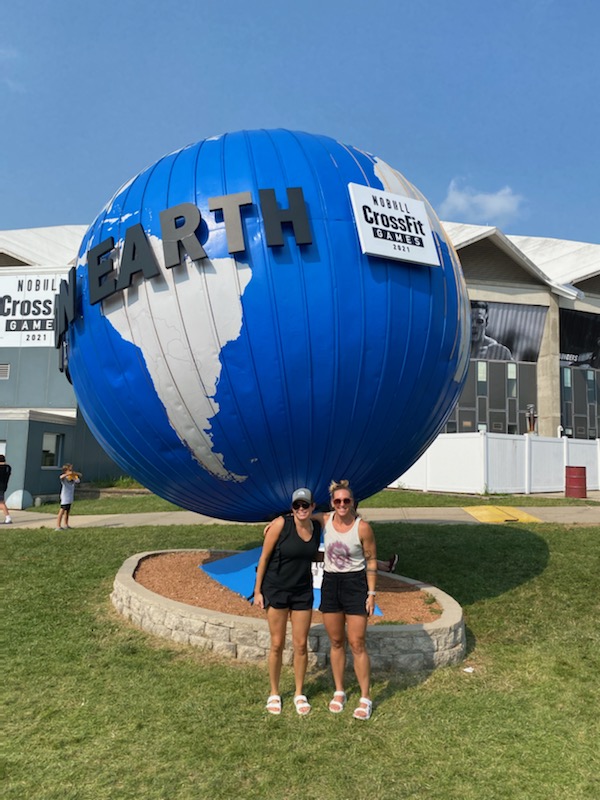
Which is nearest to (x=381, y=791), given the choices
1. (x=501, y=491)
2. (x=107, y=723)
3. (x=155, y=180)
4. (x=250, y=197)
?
(x=107, y=723)

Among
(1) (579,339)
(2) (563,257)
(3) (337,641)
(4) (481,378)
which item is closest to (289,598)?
(3) (337,641)

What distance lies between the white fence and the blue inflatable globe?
13049 millimetres

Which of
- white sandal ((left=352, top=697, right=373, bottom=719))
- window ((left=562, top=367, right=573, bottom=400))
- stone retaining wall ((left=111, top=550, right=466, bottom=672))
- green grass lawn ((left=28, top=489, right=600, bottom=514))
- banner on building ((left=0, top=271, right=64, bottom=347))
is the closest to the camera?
white sandal ((left=352, top=697, right=373, bottom=719))

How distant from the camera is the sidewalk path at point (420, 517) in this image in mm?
12727

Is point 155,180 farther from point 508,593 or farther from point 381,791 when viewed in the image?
point 508,593

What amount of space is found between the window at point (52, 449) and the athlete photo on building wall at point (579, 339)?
86.7ft

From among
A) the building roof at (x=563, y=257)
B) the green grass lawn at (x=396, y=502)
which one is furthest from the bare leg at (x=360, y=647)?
the building roof at (x=563, y=257)

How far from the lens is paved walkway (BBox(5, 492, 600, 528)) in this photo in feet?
41.9

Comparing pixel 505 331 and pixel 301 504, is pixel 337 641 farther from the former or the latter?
pixel 505 331

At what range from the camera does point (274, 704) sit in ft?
14.2

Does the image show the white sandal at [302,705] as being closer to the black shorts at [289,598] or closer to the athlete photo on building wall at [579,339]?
the black shorts at [289,598]

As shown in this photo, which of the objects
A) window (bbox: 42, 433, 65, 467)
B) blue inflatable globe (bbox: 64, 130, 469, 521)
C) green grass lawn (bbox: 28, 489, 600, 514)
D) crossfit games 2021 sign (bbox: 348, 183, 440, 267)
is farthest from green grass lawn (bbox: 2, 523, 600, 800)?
window (bbox: 42, 433, 65, 467)

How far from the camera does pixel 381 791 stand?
3.41 meters

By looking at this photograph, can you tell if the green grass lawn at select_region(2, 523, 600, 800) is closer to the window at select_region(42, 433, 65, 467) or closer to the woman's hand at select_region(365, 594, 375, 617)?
the woman's hand at select_region(365, 594, 375, 617)
